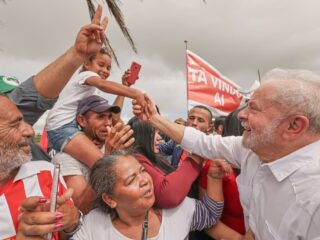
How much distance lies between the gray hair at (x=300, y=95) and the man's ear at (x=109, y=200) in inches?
39.8

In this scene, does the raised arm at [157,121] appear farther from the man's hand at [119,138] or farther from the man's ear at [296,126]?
the man's ear at [296,126]

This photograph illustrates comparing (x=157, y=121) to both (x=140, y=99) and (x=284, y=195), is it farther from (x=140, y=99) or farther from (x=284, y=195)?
(x=284, y=195)

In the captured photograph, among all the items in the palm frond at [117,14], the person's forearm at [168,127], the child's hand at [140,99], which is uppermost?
the palm frond at [117,14]

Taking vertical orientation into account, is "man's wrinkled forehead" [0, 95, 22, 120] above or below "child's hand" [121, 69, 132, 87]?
below

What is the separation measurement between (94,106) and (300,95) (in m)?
1.40

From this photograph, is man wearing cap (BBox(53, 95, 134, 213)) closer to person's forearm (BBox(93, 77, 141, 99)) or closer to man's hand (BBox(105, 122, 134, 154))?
man's hand (BBox(105, 122, 134, 154))

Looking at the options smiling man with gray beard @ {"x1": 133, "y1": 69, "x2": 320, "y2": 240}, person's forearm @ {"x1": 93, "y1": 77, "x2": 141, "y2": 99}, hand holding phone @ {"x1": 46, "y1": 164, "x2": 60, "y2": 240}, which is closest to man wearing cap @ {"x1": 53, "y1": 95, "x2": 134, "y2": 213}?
person's forearm @ {"x1": 93, "y1": 77, "x2": 141, "y2": 99}

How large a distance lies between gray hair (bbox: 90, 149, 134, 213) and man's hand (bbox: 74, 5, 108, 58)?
0.70 m

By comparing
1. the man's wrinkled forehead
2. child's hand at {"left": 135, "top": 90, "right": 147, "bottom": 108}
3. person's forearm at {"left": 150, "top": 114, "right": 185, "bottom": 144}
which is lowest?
person's forearm at {"left": 150, "top": 114, "right": 185, "bottom": 144}

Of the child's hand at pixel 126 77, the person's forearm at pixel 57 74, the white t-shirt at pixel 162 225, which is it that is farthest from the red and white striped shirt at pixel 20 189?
the child's hand at pixel 126 77

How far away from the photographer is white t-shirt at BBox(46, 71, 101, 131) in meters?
2.34

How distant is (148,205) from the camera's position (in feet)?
5.67

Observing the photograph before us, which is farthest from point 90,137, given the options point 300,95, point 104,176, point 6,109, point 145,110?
point 300,95

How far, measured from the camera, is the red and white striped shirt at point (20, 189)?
1545mm
